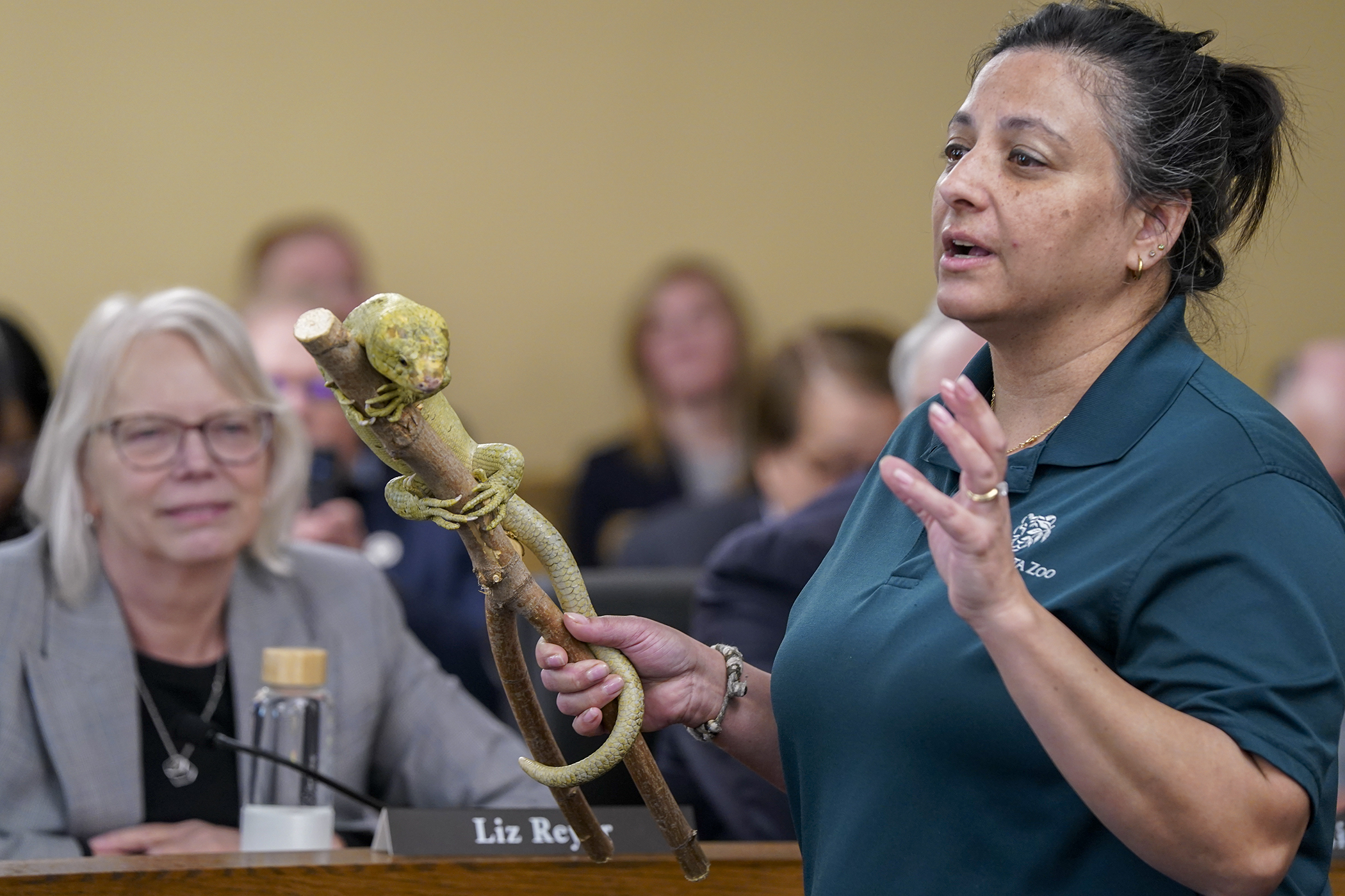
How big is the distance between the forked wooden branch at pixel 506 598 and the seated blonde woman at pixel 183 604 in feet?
2.32

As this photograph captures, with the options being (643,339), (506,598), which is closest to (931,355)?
(506,598)

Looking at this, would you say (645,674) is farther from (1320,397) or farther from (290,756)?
(1320,397)

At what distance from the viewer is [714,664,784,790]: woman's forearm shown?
4.25 ft

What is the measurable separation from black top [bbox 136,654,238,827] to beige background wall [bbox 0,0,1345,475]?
236 cm

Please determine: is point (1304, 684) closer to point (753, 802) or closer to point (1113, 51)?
point (1113, 51)

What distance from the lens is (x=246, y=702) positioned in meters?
1.97

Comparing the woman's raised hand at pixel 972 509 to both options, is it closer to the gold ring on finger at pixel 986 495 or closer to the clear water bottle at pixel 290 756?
the gold ring on finger at pixel 986 495

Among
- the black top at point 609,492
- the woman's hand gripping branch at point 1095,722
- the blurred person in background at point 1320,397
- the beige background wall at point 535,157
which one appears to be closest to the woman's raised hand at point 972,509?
the woman's hand gripping branch at point 1095,722

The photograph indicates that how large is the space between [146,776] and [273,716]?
0.68 ft

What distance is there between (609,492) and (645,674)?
9.42 feet

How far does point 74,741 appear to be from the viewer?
1.84 meters

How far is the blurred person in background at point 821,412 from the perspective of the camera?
2.89 m

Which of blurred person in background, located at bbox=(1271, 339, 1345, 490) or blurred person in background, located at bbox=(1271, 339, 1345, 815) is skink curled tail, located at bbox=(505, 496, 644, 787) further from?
blurred person in background, located at bbox=(1271, 339, 1345, 490)

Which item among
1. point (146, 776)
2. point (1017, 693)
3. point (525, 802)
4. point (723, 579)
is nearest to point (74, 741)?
point (146, 776)
